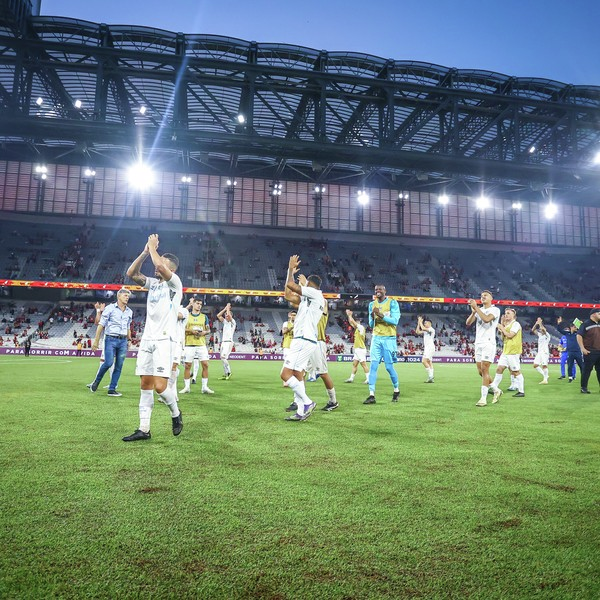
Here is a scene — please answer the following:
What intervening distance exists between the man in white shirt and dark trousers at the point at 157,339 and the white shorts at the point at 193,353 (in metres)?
5.03

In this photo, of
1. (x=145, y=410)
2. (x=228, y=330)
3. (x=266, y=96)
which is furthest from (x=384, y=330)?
Result: (x=266, y=96)

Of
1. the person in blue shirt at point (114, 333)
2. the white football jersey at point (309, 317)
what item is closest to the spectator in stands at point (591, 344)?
the white football jersey at point (309, 317)

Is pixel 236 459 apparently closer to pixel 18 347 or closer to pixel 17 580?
pixel 17 580

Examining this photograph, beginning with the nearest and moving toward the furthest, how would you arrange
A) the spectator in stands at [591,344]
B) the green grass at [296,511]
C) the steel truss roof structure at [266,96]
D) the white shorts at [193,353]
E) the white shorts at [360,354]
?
the green grass at [296,511]
the white shorts at [193,353]
the spectator in stands at [591,344]
the white shorts at [360,354]
the steel truss roof structure at [266,96]

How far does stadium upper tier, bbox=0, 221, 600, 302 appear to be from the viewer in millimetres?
40562

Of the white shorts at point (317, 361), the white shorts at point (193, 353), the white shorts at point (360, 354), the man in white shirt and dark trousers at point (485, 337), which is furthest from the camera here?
the white shorts at point (360, 354)

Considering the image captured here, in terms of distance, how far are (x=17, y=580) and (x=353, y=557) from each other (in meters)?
1.73

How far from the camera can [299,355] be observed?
300 inches

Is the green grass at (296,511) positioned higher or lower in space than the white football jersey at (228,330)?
lower

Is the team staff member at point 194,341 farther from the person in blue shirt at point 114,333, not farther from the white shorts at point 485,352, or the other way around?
the white shorts at point 485,352

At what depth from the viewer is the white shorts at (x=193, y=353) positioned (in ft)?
35.9

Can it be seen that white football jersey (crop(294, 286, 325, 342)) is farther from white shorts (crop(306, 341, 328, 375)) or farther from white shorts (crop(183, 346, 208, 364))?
white shorts (crop(183, 346, 208, 364))

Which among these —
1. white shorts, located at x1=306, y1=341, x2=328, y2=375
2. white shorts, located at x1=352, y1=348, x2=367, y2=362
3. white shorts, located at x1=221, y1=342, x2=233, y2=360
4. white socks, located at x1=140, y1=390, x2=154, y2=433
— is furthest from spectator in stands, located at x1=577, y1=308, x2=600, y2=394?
white socks, located at x1=140, y1=390, x2=154, y2=433

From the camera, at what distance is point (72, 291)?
4066cm
